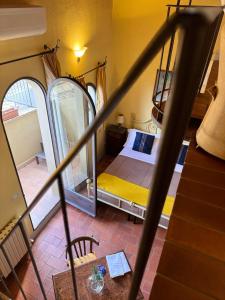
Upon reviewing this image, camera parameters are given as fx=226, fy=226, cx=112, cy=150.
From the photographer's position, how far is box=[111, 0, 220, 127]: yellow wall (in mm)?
4512

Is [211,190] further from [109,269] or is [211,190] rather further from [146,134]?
[146,134]

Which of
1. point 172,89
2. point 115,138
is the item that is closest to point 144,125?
point 115,138

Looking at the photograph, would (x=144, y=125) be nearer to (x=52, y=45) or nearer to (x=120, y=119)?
(x=120, y=119)

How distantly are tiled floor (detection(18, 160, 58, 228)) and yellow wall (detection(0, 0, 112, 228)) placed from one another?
794 millimetres

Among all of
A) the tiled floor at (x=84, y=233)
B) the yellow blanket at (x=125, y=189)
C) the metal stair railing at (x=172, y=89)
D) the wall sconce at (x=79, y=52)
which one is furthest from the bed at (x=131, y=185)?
the metal stair railing at (x=172, y=89)

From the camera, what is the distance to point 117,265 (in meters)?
2.75

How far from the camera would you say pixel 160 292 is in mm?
994

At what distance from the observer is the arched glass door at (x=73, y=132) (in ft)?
11.9

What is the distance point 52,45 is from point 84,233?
3140mm

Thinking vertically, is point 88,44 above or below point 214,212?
above

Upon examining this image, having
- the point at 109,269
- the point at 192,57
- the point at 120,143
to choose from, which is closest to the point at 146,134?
the point at 120,143

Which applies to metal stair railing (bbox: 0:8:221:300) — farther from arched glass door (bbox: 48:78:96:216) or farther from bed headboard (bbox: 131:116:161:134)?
bed headboard (bbox: 131:116:161:134)

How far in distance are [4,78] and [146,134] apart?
350 centimetres

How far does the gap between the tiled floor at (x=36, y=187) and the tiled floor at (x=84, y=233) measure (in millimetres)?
248
